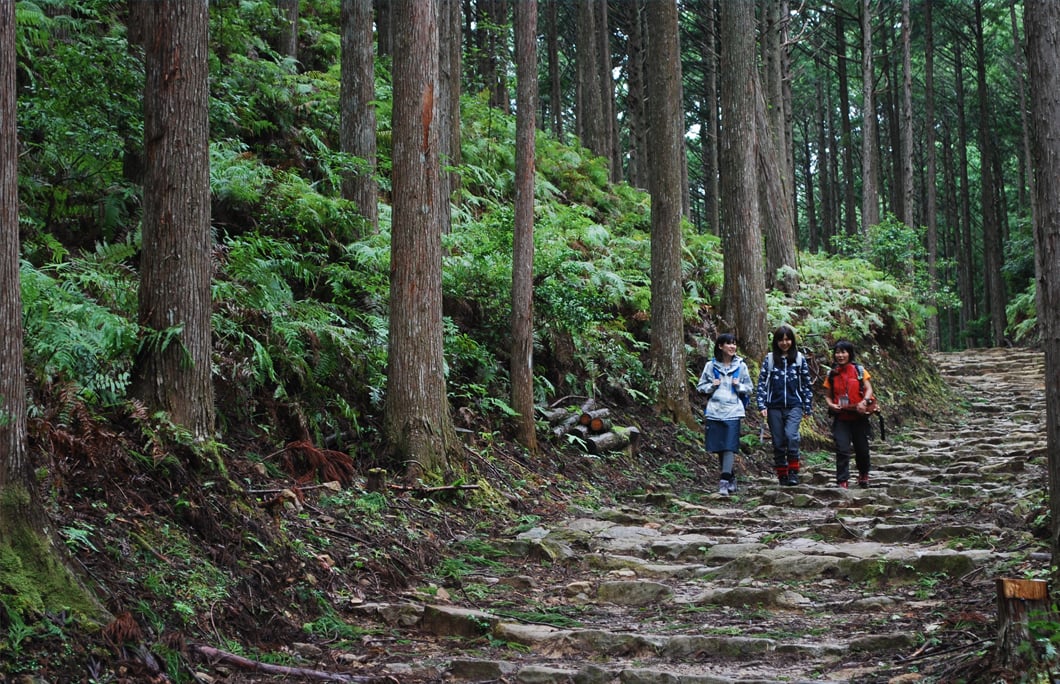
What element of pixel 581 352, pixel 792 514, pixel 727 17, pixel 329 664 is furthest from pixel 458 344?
pixel 727 17

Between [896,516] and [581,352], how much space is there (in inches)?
206

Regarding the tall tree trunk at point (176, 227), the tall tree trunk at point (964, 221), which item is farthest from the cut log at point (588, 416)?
the tall tree trunk at point (964, 221)

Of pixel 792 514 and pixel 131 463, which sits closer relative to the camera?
pixel 131 463

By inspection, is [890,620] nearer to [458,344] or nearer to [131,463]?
[131,463]

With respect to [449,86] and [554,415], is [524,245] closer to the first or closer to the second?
[554,415]

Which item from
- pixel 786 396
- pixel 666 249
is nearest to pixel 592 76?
pixel 666 249

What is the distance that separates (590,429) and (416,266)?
404 centimetres

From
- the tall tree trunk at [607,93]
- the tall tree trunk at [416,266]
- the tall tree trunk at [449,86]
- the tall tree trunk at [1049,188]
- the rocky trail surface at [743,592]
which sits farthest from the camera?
the tall tree trunk at [607,93]

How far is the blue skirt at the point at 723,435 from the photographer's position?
10031 mm

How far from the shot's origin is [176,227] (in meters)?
5.96

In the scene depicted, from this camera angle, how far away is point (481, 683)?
14.5 feet

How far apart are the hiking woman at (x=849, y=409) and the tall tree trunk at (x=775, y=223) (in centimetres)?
802

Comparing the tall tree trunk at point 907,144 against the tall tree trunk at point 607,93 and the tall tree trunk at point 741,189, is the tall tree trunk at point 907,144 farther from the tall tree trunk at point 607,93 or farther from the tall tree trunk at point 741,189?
the tall tree trunk at point 741,189

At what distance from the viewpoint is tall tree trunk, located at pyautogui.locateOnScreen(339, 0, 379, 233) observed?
1155 centimetres
